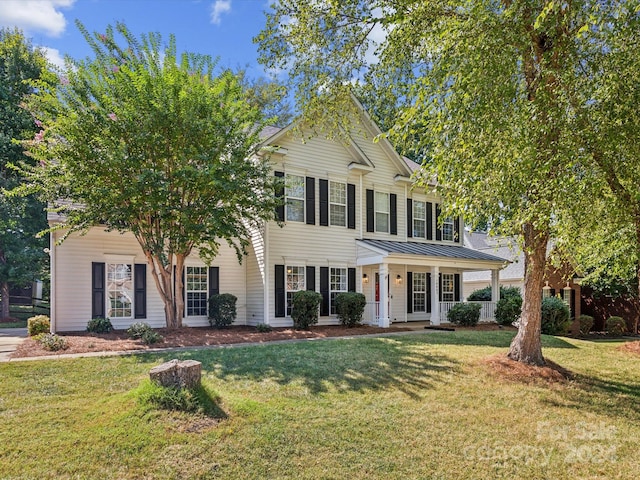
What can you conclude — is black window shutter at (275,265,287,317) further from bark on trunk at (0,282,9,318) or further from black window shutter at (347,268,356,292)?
bark on trunk at (0,282,9,318)

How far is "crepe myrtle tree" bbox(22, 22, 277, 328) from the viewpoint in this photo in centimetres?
1066

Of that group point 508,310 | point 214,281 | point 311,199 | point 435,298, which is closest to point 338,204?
point 311,199

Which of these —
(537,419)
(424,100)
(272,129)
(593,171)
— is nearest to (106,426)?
(537,419)

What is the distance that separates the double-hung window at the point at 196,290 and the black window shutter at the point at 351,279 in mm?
5026

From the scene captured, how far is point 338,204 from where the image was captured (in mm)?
16000

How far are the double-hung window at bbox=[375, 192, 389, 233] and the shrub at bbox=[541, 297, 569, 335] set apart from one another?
6381 millimetres

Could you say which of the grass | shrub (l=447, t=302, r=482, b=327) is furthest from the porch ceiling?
the grass

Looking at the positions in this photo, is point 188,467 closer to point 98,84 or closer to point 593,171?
point 593,171

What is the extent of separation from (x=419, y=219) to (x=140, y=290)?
36.9ft

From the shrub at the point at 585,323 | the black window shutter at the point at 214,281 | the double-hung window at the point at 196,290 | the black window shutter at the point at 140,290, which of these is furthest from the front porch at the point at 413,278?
the black window shutter at the point at 140,290

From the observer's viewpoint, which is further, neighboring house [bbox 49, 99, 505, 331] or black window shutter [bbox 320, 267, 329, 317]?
black window shutter [bbox 320, 267, 329, 317]

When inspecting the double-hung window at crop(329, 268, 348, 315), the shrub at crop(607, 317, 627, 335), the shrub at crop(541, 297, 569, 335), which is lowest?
the shrub at crop(607, 317, 627, 335)

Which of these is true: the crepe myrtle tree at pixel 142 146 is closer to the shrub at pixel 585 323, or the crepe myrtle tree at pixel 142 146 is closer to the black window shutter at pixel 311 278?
the black window shutter at pixel 311 278

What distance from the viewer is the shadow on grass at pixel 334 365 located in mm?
7277
